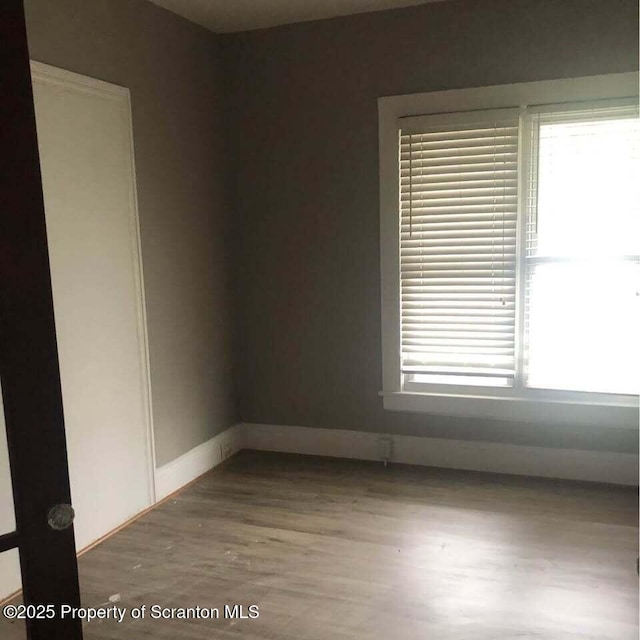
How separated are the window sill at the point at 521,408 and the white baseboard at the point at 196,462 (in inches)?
40.5

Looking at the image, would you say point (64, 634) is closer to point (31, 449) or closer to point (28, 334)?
point (31, 449)

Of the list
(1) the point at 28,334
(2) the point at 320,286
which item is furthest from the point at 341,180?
(1) the point at 28,334

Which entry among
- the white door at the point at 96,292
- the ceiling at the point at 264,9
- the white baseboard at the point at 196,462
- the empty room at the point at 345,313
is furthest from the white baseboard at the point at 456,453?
the ceiling at the point at 264,9

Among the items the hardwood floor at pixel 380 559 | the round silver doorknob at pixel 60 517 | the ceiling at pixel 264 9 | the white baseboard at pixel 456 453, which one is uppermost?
the ceiling at pixel 264 9

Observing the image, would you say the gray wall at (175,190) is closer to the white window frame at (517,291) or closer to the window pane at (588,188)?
the white window frame at (517,291)

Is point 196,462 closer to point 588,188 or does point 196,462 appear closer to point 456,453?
point 456,453

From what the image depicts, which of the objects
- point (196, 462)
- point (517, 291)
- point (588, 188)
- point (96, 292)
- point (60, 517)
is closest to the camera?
point (60, 517)

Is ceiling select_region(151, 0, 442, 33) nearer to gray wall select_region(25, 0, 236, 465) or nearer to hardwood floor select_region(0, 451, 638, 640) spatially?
gray wall select_region(25, 0, 236, 465)

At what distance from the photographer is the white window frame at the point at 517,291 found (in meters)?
3.31

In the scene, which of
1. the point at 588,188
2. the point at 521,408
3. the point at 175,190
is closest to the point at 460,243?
the point at 588,188

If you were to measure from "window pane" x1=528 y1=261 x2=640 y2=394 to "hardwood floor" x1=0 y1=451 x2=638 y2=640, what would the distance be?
0.60 m

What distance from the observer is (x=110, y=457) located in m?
3.12

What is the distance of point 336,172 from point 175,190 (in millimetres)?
935

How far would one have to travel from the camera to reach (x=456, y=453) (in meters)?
3.79
